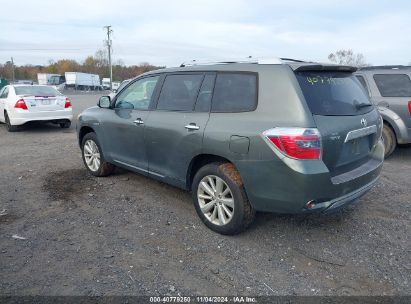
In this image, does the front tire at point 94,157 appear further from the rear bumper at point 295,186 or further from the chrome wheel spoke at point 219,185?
the rear bumper at point 295,186

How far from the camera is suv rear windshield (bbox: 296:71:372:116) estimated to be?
3209 millimetres

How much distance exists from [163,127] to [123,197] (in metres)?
1.31

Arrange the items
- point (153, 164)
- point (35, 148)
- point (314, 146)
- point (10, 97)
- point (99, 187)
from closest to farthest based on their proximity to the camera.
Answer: point (314, 146) → point (153, 164) → point (99, 187) → point (35, 148) → point (10, 97)

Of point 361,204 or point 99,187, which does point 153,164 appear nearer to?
point 99,187

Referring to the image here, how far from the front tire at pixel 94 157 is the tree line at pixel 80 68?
70.9m

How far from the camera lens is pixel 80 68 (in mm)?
92125

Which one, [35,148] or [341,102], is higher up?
[341,102]

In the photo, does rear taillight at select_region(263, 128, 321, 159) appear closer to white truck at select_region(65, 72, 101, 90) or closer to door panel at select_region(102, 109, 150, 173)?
door panel at select_region(102, 109, 150, 173)

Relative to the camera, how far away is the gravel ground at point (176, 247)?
2891 mm

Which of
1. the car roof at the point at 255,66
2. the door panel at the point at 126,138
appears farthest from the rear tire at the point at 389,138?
the door panel at the point at 126,138

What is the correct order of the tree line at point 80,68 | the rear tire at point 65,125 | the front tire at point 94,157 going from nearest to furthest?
the front tire at point 94,157
the rear tire at point 65,125
the tree line at point 80,68

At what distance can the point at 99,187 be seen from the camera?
17.1ft

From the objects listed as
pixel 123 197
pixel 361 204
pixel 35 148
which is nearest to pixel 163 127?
pixel 123 197

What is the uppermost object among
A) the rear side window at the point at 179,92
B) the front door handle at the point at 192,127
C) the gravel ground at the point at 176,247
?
the rear side window at the point at 179,92
